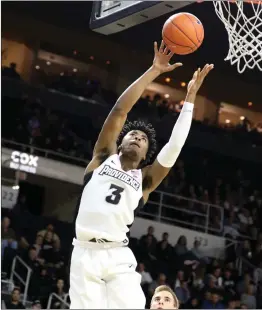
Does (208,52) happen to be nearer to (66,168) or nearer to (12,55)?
(66,168)

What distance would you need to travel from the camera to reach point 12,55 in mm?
18031

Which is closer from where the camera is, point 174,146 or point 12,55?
point 174,146

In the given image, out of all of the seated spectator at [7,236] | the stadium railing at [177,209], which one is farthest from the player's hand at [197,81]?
the stadium railing at [177,209]

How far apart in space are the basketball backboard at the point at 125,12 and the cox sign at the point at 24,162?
8348 mm

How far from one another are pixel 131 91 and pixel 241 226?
11590 millimetres

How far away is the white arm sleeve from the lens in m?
4.46

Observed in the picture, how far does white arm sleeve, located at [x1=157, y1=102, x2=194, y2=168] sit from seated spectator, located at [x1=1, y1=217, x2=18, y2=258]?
292 inches

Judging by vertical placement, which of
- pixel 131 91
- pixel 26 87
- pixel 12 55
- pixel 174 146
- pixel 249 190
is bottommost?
pixel 174 146

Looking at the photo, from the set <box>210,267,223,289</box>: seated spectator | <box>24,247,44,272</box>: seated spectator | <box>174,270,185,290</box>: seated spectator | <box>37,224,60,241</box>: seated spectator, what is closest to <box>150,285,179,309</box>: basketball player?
<box>24,247,44,272</box>: seated spectator

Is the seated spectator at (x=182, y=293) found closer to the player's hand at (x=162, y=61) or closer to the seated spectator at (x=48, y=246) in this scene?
the seated spectator at (x=48, y=246)

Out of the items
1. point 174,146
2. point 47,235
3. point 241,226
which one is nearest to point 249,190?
point 241,226

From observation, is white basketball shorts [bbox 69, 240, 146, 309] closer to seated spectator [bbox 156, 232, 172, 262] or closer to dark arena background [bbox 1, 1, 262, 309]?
dark arena background [bbox 1, 1, 262, 309]

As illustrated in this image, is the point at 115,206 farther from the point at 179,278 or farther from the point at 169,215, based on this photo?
the point at 169,215

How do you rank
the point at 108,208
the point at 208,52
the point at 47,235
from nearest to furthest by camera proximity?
the point at 108,208, the point at 47,235, the point at 208,52
